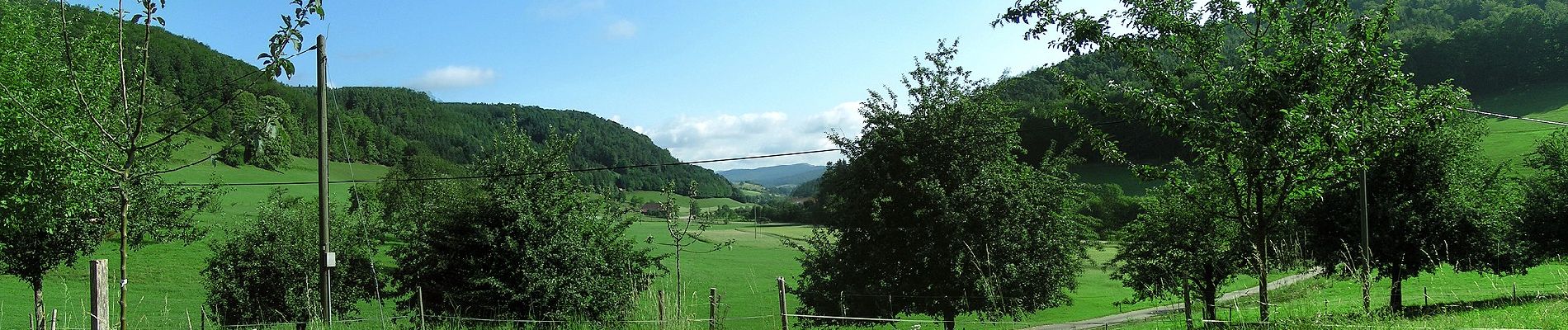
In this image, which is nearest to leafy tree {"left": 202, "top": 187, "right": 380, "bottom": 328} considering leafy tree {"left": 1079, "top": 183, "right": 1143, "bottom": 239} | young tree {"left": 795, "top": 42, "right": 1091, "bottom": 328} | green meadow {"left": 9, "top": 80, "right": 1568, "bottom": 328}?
green meadow {"left": 9, "top": 80, "right": 1568, "bottom": 328}

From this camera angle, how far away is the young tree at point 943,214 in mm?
20625

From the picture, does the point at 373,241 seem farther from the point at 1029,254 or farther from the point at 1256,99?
the point at 1256,99

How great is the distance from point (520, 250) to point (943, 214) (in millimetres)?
9936

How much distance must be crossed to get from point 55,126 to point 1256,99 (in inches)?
472

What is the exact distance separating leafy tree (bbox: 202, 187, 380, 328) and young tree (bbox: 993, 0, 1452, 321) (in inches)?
887

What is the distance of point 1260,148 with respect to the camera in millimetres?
6141

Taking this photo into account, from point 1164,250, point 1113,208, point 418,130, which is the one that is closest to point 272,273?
point 1164,250

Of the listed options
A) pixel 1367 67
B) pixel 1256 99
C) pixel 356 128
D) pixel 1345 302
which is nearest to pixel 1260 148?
pixel 1256 99

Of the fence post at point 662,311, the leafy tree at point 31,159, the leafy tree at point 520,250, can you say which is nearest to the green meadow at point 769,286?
the fence post at point 662,311

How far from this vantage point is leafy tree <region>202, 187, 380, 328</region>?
2395 centimetres

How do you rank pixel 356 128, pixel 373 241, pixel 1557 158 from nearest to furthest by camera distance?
1. pixel 373 241
2. pixel 1557 158
3. pixel 356 128

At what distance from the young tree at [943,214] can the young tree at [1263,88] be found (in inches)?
516

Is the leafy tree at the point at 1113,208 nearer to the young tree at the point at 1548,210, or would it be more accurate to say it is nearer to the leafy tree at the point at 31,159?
the young tree at the point at 1548,210

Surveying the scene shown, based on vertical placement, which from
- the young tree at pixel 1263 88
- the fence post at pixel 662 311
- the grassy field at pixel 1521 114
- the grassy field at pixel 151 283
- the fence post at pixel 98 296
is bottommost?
the grassy field at pixel 151 283
